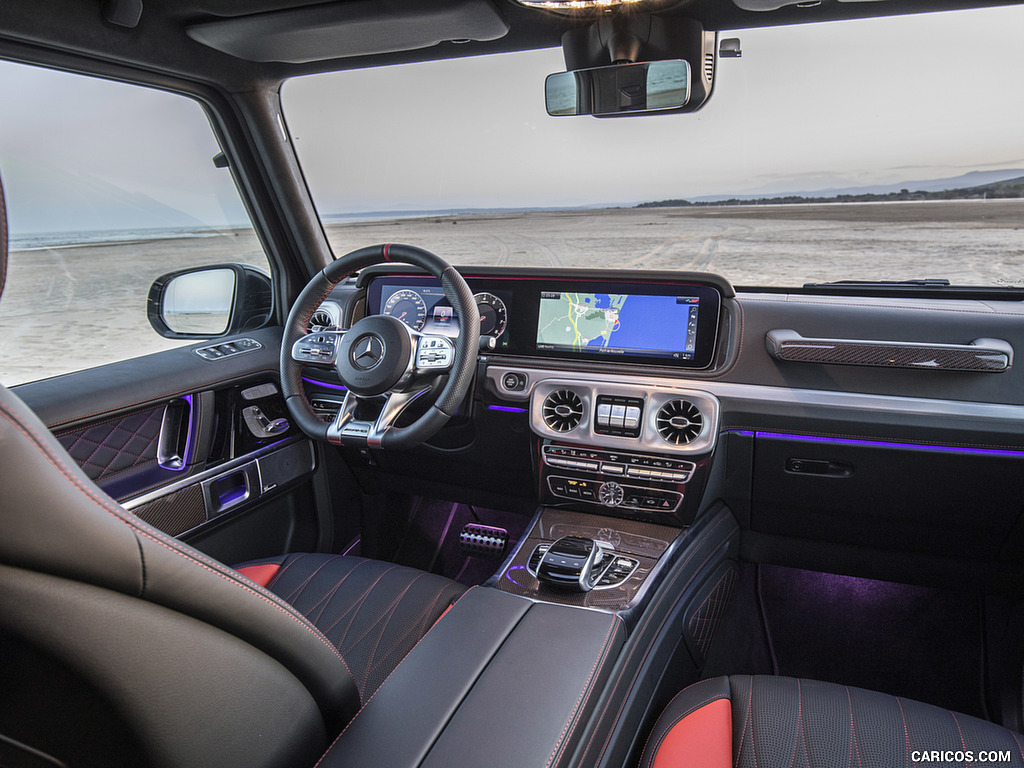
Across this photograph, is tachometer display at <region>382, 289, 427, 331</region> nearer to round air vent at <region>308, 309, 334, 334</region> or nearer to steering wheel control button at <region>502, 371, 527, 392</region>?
round air vent at <region>308, 309, 334, 334</region>

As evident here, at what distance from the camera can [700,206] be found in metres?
3.03

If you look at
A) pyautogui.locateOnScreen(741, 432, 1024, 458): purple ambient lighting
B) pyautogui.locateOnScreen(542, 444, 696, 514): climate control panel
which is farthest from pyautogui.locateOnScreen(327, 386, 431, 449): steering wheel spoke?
pyautogui.locateOnScreen(741, 432, 1024, 458): purple ambient lighting

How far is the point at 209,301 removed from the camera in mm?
2832

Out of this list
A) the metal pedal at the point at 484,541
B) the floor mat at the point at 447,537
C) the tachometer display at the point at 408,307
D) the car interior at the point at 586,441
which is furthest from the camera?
the floor mat at the point at 447,537

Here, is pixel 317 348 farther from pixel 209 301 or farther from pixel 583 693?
pixel 583 693

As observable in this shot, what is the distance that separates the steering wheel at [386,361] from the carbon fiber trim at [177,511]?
487 mm

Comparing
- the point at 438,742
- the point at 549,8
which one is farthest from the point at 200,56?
the point at 438,742

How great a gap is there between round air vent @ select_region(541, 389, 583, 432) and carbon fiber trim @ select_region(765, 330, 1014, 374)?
26.5 inches

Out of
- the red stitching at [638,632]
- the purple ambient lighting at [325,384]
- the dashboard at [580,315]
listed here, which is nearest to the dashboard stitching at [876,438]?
the dashboard at [580,315]

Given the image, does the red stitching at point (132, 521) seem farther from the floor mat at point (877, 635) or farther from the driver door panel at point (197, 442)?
the floor mat at point (877, 635)

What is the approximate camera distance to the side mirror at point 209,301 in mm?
2605

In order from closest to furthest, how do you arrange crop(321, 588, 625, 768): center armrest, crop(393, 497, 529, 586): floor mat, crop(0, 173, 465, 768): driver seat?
1. crop(0, 173, 465, 768): driver seat
2. crop(321, 588, 625, 768): center armrest
3. crop(393, 497, 529, 586): floor mat

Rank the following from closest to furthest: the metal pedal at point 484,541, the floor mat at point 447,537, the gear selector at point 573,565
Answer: the gear selector at point 573,565 < the metal pedal at point 484,541 < the floor mat at point 447,537

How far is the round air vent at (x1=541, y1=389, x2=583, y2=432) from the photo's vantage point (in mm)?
2279
